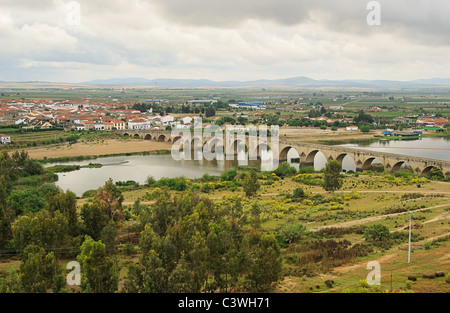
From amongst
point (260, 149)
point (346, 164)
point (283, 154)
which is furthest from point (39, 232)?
point (260, 149)

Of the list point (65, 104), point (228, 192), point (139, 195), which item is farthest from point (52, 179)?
point (65, 104)

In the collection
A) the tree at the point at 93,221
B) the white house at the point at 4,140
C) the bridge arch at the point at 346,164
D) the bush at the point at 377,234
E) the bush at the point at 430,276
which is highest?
the white house at the point at 4,140

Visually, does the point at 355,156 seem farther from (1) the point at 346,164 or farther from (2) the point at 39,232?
(2) the point at 39,232

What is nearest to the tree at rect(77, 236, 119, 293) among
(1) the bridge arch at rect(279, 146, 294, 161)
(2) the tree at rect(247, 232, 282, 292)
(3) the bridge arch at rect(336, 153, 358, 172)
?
(2) the tree at rect(247, 232, 282, 292)

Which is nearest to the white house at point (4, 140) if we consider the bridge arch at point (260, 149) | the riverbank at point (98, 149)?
the riverbank at point (98, 149)

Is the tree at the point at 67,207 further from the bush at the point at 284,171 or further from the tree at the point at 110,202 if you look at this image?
the bush at the point at 284,171

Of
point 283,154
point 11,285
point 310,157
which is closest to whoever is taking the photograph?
point 11,285

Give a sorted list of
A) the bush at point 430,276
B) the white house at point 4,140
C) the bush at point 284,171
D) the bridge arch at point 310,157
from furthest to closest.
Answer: the white house at point 4,140 → the bridge arch at point 310,157 → the bush at point 284,171 → the bush at point 430,276
